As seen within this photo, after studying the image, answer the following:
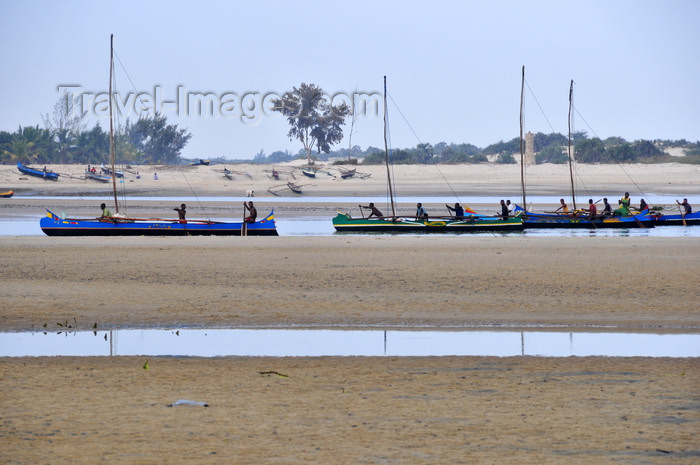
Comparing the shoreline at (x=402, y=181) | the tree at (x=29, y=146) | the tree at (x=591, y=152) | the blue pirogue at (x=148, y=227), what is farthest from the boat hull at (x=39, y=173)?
the tree at (x=591, y=152)

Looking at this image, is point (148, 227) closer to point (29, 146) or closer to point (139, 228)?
point (139, 228)

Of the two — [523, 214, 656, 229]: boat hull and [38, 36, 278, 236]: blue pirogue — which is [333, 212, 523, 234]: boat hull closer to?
[523, 214, 656, 229]: boat hull

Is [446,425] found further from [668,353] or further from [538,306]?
[538,306]

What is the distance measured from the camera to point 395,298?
664 inches

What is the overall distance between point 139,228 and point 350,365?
2327 centimetres

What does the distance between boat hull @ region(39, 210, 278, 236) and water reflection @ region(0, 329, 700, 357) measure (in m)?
19.0

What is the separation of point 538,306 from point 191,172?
7607 centimetres

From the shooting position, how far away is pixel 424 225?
36.5m

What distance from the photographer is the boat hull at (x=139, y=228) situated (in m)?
33.0

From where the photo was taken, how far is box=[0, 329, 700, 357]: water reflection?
1234 cm

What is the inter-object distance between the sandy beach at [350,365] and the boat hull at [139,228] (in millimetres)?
2654

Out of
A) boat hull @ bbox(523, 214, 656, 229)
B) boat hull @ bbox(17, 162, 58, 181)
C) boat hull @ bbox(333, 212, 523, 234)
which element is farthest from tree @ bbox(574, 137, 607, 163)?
boat hull @ bbox(333, 212, 523, 234)

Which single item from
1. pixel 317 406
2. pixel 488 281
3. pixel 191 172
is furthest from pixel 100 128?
pixel 317 406

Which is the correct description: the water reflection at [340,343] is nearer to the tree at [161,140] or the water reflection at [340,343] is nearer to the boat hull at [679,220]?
the boat hull at [679,220]
